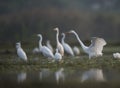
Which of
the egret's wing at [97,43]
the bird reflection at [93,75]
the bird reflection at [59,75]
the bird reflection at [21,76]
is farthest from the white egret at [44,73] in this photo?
the egret's wing at [97,43]

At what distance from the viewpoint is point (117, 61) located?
1230 cm

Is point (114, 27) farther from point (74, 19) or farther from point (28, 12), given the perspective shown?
point (28, 12)

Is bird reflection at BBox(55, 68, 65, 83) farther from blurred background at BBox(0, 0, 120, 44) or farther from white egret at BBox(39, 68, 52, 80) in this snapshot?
blurred background at BBox(0, 0, 120, 44)

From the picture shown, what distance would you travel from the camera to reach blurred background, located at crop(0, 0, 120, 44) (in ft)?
58.0

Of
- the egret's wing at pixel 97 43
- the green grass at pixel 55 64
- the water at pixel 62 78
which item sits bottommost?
the water at pixel 62 78

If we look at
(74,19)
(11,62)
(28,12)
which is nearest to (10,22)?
(28,12)

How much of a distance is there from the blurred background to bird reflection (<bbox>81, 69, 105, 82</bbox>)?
6650 millimetres

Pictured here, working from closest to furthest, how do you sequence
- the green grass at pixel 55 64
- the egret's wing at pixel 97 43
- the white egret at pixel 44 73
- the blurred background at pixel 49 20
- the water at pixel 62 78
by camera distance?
the water at pixel 62 78 < the white egret at pixel 44 73 < the green grass at pixel 55 64 < the egret's wing at pixel 97 43 < the blurred background at pixel 49 20

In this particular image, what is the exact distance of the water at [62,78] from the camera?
922 centimetres

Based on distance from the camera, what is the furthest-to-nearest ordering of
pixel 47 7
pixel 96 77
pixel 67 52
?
pixel 47 7 → pixel 67 52 → pixel 96 77

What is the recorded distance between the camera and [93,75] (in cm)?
1027

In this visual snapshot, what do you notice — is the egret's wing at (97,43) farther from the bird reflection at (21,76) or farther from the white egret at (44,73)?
the bird reflection at (21,76)

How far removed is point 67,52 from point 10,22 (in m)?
4.15

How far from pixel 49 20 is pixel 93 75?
794 centimetres
